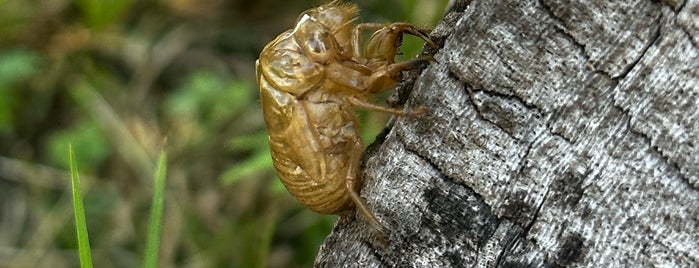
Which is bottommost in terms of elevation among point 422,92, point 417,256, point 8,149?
point 8,149

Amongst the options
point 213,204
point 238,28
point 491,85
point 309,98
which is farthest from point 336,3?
point 238,28

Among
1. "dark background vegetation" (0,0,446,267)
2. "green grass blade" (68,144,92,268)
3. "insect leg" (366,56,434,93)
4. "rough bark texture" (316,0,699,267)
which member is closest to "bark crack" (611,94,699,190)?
"rough bark texture" (316,0,699,267)

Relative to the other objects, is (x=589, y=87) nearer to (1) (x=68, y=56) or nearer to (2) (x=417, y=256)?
(2) (x=417, y=256)

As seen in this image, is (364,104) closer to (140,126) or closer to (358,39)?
(358,39)

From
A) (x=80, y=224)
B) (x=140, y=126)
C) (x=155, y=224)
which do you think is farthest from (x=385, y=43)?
(x=140, y=126)

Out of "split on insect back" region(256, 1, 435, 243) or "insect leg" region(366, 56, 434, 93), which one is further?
"split on insect back" region(256, 1, 435, 243)

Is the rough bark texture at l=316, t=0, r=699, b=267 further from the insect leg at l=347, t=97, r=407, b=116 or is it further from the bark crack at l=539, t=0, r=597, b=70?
the insect leg at l=347, t=97, r=407, b=116
